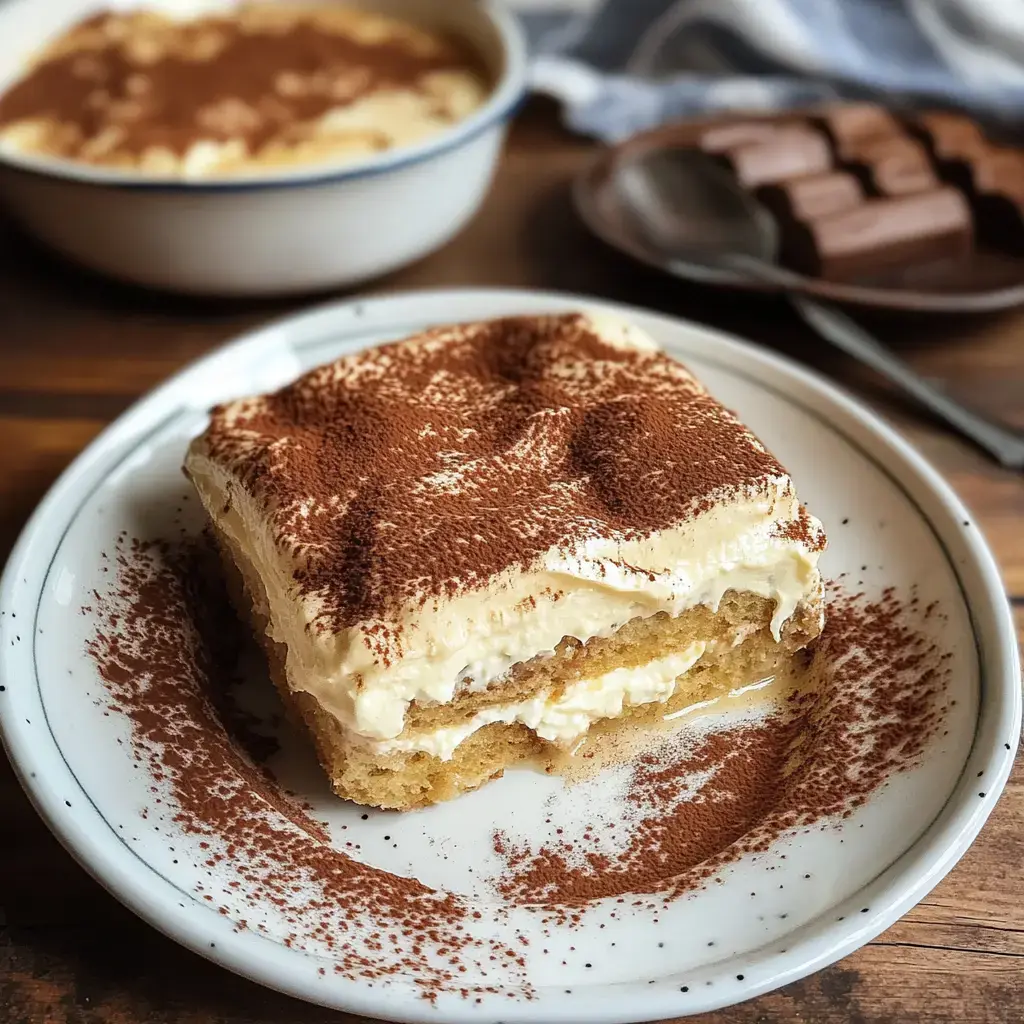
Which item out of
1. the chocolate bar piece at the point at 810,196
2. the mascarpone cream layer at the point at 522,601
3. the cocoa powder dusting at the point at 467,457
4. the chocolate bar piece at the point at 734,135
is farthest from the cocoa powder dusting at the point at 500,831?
the chocolate bar piece at the point at 734,135

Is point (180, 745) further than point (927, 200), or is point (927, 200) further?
point (927, 200)

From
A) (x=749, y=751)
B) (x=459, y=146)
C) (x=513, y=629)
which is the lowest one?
(x=749, y=751)

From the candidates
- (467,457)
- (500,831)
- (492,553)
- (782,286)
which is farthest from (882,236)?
(500,831)

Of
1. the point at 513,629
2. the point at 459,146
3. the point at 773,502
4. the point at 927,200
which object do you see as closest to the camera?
the point at 513,629

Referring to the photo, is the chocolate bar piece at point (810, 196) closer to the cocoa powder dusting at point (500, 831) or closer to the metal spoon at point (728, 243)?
the metal spoon at point (728, 243)

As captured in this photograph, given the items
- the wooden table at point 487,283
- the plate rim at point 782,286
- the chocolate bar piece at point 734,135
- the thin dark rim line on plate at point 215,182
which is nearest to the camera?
the wooden table at point 487,283

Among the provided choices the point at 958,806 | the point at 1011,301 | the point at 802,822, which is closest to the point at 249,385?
the point at 802,822

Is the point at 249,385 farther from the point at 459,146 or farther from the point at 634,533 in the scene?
the point at 634,533

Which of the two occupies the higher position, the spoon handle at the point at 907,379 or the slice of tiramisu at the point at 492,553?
the slice of tiramisu at the point at 492,553
